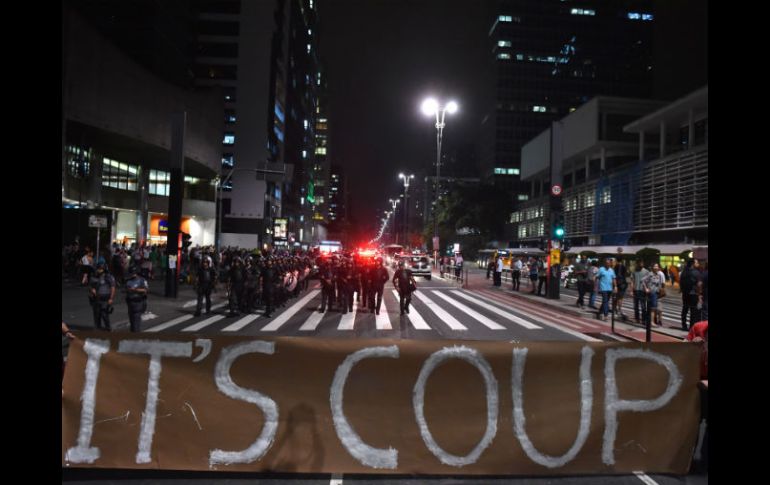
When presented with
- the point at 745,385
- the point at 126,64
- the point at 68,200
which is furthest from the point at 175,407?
the point at 126,64

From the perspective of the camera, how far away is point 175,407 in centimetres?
443

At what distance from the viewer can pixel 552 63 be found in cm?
12550

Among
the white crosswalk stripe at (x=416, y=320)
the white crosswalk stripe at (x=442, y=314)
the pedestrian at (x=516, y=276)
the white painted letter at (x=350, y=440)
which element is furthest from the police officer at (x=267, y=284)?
the pedestrian at (x=516, y=276)

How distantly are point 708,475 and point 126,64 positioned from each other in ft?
124

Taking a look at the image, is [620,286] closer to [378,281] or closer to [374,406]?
[378,281]

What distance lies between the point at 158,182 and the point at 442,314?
1694 inches

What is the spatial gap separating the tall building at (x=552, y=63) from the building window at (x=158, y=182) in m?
90.8

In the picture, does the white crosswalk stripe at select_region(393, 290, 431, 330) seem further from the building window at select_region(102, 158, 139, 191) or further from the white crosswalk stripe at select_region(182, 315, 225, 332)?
the building window at select_region(102, 158, 139, 191)

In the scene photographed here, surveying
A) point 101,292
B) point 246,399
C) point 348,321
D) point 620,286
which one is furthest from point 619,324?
point 101,292

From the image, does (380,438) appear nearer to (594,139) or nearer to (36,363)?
(36,363)

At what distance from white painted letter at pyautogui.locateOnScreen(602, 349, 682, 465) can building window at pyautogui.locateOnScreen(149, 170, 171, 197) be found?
50407mm

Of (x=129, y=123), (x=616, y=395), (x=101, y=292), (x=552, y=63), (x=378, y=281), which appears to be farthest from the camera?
(x=552, y=63)

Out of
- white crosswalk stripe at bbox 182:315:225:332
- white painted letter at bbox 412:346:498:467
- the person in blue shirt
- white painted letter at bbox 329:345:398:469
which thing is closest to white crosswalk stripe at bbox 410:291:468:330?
the person in blue shirt

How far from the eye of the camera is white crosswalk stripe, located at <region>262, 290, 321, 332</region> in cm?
1331
